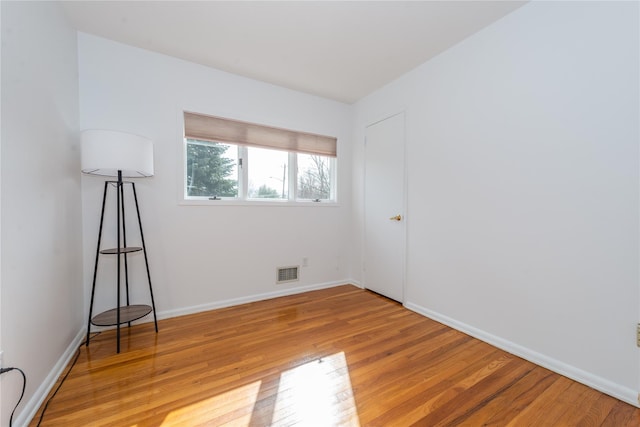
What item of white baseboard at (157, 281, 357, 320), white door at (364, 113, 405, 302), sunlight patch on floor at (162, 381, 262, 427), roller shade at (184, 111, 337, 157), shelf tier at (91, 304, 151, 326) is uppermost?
roller shade at (184, 111, 337, 157)

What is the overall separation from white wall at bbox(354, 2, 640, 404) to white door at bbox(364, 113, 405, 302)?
1.14 ft

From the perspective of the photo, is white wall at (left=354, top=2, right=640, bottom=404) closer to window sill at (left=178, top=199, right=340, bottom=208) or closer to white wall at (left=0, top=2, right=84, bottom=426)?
window sill at (left=178, top=199, right=340, bottom=208)

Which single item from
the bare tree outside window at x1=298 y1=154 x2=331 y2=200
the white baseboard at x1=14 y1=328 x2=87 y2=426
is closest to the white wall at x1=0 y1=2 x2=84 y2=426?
the white baseboard at x1=14 y1=328 x2=87 y2=426

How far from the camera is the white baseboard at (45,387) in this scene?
131 cm

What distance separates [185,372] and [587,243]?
2.71m

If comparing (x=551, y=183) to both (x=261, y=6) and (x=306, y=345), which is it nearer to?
(x=306, y=345)

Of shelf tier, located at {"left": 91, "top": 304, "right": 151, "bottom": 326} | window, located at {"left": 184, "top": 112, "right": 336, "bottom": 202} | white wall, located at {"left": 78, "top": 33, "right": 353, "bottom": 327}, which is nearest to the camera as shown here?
shelf tier, located at {"left": 91, "top": 304, "right": 151, "bottom": 326}

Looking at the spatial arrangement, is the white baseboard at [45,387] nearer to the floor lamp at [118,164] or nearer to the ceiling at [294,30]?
the floor lamp at [118,164]

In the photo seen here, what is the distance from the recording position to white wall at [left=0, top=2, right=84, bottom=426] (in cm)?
127

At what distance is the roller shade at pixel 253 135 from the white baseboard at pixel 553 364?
2401 millimetres

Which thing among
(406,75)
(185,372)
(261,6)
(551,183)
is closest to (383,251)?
(551,183)

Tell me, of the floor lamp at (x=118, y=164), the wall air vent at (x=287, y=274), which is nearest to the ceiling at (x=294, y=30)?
the floor lamp at (x=118, y=164)

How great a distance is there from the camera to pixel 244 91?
2906 millimetres

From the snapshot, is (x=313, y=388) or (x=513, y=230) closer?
(x=313, y=388)
